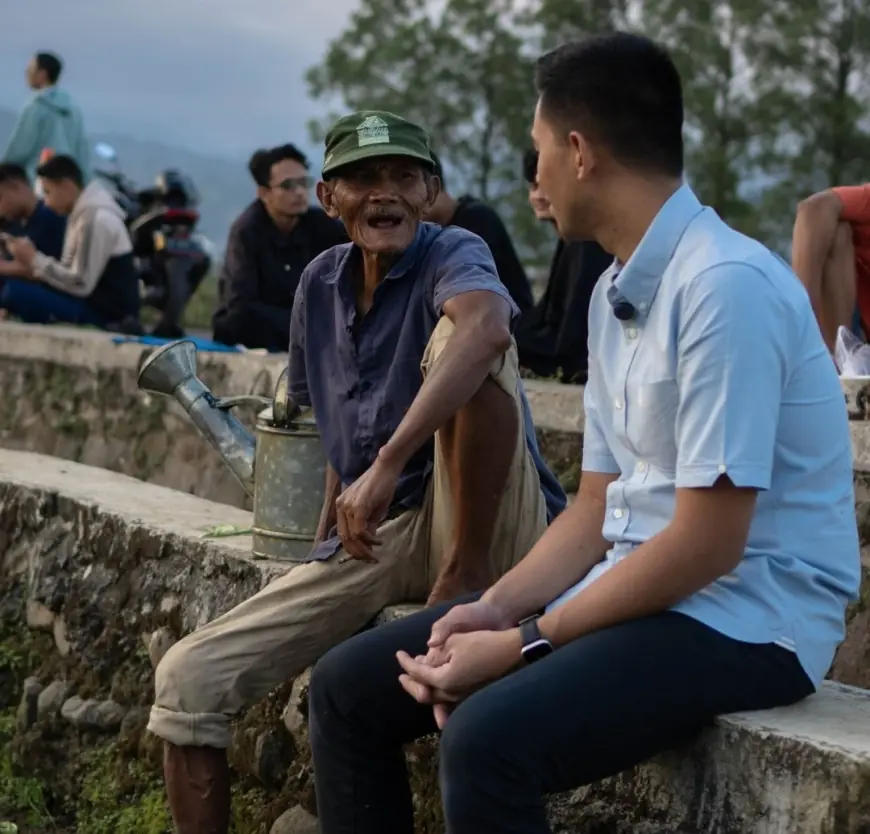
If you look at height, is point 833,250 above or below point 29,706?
above

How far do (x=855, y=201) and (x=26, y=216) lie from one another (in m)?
6.07

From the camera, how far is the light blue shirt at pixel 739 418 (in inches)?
84.4

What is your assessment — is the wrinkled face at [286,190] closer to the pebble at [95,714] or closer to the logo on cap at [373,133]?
the pebble at [95,714]

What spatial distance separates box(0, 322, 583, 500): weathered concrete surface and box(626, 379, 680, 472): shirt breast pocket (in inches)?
119

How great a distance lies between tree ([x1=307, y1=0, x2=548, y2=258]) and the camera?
18672mm

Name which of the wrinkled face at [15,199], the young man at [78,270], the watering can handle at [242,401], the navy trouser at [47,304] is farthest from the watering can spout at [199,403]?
the wrinkled face at [15,199]

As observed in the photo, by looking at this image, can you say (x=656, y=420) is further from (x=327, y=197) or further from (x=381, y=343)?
(x=327, y=197)

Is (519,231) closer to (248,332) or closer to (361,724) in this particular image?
(248,332)

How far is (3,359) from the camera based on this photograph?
25.7 ft

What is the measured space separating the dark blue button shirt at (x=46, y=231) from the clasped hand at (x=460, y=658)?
721 centimetres

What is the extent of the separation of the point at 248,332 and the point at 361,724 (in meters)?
4.34

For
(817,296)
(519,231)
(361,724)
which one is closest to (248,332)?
(817,296)

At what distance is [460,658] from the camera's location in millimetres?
2395

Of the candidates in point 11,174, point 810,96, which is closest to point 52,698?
point 11,174
